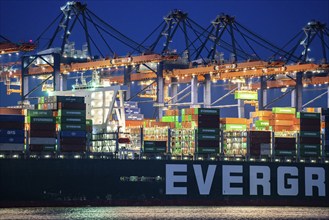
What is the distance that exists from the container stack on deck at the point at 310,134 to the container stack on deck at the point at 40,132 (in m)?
16.3

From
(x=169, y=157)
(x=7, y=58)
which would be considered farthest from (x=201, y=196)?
(x=7, y=58)

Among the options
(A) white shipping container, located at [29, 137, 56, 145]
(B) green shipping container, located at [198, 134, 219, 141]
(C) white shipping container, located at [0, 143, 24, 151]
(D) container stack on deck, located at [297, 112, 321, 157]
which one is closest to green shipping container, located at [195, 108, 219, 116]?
(B) green shipping container, located at [198, 134, 219, 141]

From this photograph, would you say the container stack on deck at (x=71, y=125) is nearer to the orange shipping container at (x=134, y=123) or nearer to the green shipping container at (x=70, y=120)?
the green shipping container at (x=70, y=120)

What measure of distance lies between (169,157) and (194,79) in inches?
721

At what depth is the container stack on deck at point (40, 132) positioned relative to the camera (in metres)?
49.0

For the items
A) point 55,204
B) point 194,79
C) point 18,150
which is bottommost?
point 55,204

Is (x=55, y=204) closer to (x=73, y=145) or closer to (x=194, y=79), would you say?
(x=73, y=145)

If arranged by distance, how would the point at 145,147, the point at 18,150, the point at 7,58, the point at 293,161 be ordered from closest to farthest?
the point at 18,150, the point at 145,147, the point at 293,161, the point at 7,58

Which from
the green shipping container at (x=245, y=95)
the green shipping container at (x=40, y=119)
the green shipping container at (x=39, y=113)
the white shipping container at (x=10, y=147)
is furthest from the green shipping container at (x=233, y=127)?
the green shipping container at (x=245, y=95)

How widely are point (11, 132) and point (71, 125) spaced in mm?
3594

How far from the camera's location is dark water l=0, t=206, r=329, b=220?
1833 inches

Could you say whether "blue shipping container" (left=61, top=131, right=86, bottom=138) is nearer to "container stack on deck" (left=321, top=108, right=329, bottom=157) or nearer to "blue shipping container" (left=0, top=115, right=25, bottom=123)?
"blue shipping container" (left=0, top=115, right=25, bottom=123)

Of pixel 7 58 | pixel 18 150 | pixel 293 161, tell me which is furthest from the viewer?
pixel 7 58

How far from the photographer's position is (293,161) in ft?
186
